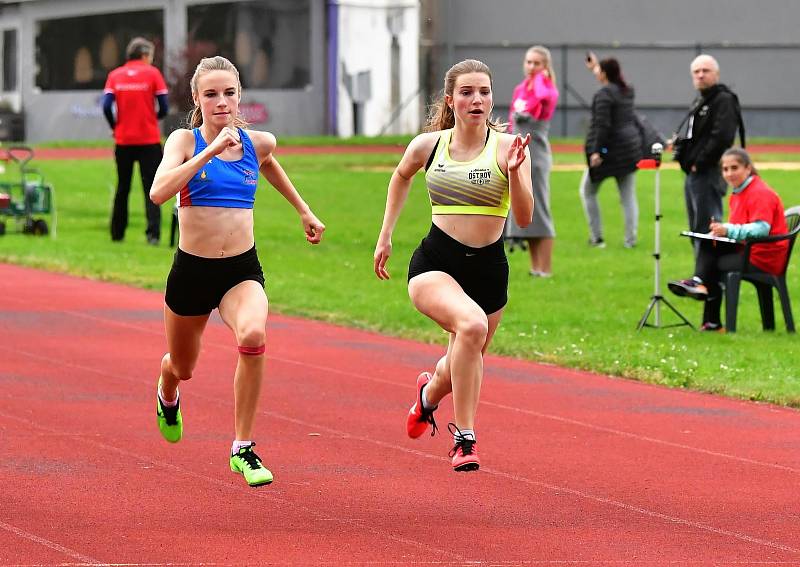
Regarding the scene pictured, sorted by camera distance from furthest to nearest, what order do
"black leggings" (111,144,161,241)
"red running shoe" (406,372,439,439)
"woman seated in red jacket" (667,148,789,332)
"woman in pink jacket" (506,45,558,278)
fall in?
1. "black leggings" (111,144,161,241)
2. "woman in pink jacket" (506,45,558,278)
3. "woman seated in red jacket" (667,148,789,332)
4. "red running shoe" (406,372,439,439)

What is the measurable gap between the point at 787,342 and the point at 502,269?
5176mm

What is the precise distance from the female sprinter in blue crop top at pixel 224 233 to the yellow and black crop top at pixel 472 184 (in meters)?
0.83

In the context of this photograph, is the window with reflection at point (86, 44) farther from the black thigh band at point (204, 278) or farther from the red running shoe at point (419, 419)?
the black thigh band at point (204, 278)

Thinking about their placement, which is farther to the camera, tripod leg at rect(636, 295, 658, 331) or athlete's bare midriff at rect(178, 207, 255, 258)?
tripod leg at rect(636, 295, 658, 331)

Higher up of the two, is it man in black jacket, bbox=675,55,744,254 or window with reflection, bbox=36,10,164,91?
window with reflection, bbox=36,10,164,91

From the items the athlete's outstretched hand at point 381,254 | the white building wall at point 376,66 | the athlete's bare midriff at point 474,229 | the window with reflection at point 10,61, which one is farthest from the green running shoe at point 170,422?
the window with reflection at point 10,61

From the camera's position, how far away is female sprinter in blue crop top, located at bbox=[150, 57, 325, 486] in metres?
7.09

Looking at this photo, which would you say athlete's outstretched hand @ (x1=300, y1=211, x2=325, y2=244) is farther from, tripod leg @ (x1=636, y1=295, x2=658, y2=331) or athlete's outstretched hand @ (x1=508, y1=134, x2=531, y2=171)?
tripod leg @ (x1=636, y1=295, x2=658, y2=331)

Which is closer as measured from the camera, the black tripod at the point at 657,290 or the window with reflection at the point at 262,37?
the black tripod at the point at 657,290

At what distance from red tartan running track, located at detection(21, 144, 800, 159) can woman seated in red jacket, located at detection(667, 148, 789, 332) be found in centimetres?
2390

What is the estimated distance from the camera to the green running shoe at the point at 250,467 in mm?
6902

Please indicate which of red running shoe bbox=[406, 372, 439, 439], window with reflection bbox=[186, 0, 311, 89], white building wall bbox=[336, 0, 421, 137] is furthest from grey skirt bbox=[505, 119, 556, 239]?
white building wall bbox=[336, 0, 421, 137]

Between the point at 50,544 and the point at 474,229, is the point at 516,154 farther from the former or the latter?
the point at 50,544

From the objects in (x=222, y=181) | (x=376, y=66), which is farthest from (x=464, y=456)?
(x=376, y=66)
